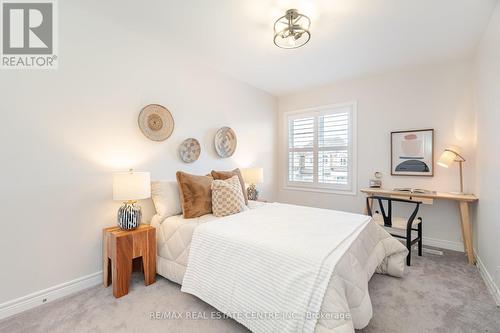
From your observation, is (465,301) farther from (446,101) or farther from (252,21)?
(252,21)

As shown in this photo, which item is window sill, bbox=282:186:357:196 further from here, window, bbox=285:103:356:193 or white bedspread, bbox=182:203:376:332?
white bedspread, bbox=182:203:376:332

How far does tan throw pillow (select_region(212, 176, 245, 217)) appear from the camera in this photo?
2.35 meters

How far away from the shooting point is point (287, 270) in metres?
1.35

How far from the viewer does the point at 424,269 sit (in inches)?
95.0

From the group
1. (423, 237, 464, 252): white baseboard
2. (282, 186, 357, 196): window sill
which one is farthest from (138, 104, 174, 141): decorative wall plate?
(423, 237, 464, 252): white baseboard

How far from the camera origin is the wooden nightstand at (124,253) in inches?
74.7

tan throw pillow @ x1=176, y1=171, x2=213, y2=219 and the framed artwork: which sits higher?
the framed artwork

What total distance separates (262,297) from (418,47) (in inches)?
126

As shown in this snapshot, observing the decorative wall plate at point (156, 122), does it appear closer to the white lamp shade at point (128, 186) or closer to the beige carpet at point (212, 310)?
the white lamp shade at point (128, 186)

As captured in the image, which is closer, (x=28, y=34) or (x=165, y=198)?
(x=28, y=34)

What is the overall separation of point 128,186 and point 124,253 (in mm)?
575

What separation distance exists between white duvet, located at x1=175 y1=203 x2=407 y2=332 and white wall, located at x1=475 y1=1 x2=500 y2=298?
0.99 m

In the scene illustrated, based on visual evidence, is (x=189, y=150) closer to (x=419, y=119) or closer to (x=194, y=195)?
(x=194, y=195)

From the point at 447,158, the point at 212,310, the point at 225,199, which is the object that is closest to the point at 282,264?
the point at 212,310
